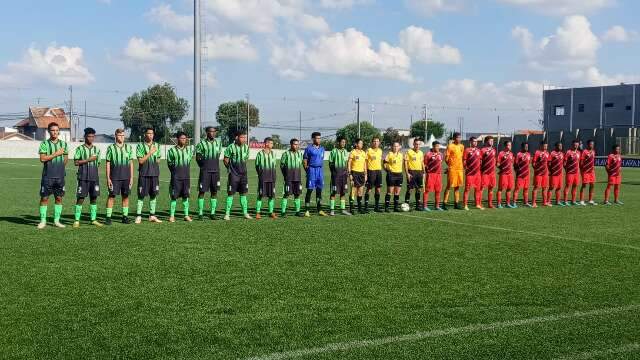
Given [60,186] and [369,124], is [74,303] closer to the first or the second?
[60,186]

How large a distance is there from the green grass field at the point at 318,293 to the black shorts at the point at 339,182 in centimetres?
313

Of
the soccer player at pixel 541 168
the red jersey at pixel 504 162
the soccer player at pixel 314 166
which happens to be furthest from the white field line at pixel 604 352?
the soccer player at pixel 541 168

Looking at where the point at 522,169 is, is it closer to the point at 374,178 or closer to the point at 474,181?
the point at 474,181

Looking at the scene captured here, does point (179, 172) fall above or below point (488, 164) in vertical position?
below

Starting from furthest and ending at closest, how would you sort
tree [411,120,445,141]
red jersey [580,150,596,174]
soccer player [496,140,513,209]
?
tree [411,120,445,141] < red jersey [580,150,596,174] < soccer player [496,140,513,209]

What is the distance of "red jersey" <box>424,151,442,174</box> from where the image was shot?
54.1 ft

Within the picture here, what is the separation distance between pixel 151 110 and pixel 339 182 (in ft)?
242

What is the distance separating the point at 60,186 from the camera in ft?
40.7

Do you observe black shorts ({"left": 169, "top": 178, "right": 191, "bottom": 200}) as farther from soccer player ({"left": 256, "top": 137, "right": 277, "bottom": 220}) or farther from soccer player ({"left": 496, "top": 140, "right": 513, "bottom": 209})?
soccer player ({"left": 496, "top": 140, "right": 513, "bottom": 209})

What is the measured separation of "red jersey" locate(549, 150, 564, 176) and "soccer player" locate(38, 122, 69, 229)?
13.0 metres

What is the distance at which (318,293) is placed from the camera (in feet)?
23.2

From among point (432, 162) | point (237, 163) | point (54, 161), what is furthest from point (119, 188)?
point (432, 162)

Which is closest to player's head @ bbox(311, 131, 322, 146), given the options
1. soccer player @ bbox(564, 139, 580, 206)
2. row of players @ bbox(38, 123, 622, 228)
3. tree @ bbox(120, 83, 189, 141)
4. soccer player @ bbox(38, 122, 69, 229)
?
row of players @ bbox(38, 123, 622, 228)

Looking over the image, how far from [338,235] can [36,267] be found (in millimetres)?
5168
